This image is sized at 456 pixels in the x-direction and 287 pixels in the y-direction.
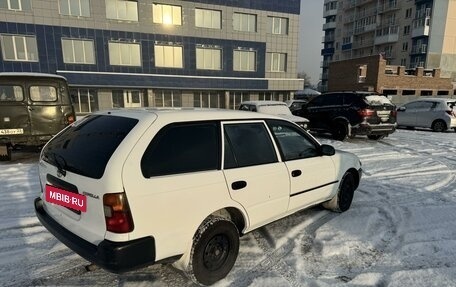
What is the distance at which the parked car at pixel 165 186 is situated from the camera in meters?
2.24

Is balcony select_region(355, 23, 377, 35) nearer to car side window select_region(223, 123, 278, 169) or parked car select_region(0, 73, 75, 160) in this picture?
parked car select_region(0, 73, 75, 160)

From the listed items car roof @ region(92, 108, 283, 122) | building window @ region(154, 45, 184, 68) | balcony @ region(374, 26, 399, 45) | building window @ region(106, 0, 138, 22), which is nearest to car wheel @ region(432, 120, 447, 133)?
car roof @ region(92, 108, 283, 122)

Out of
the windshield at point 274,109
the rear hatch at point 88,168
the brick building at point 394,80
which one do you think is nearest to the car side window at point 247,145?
the rear hatch at point 88,168

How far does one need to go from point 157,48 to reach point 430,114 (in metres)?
19.4

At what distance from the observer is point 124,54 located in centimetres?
2317

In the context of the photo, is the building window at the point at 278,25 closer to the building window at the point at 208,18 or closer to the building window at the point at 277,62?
the building window at the point at 277,62

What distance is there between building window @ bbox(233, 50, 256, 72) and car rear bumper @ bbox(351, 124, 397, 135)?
17.7m

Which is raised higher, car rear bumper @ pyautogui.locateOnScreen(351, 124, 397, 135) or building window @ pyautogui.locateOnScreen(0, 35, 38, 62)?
building window @ pyautogui.locateOnScreen(0, 35, 38, 62)

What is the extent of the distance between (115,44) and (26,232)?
2188 centimetres

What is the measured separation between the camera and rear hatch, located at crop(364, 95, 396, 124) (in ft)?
33.3

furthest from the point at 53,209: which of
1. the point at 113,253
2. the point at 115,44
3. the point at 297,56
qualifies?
the point at 297,56

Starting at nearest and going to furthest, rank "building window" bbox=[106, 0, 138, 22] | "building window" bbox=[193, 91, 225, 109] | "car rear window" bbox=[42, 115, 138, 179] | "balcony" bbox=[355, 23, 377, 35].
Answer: "car rear window" bbox=[42, 115, 138, 179], "building window" bbox=[106, 0, 138, 22], "building window" bbox=[193, 91, 225, 109], "balcony" bbox=[355, 23, 377, 35]

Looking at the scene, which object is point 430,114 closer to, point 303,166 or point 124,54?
point 303,166

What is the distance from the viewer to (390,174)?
21.9 feet
